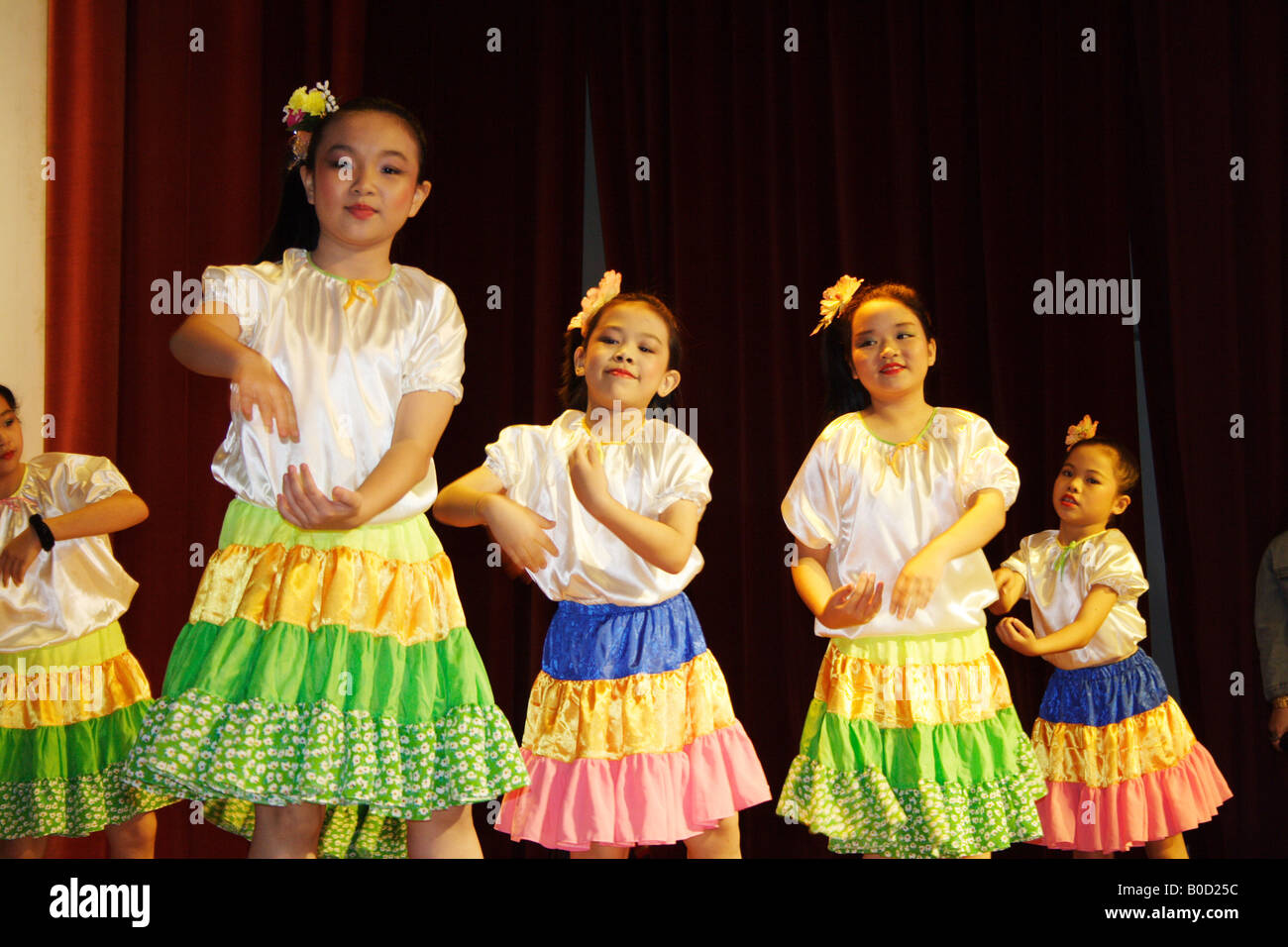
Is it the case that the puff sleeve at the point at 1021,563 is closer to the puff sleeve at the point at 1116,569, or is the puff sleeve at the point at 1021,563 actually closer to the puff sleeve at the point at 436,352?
the puff sleeve at the point at 1116,569

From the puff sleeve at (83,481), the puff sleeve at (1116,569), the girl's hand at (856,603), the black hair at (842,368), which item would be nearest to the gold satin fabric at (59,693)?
the puff sleeve at (83,481)

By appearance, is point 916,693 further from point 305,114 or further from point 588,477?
point 305,114

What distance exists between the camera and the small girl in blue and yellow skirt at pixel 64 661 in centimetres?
340

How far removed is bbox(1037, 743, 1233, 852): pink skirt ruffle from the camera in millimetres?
3637

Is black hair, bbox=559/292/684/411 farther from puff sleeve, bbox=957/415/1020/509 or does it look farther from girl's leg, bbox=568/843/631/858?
girl's leg, bbox=568/843/631/858

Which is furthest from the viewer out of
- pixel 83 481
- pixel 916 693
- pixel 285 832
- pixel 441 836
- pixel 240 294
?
pixel 83 481

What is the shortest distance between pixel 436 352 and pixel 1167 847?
2.63 meters

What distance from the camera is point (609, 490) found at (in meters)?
2.99

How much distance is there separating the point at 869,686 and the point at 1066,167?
2.26 meters

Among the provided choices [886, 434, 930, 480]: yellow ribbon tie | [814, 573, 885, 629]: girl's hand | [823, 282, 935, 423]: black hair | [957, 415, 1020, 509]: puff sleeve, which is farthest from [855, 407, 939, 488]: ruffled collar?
[814, 573, 885, 629]: girl's hand

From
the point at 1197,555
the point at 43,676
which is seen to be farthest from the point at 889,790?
the point at 43,676

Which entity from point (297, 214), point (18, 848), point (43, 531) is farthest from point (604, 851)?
point (43, 531)

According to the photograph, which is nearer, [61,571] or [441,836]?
[441,836]
